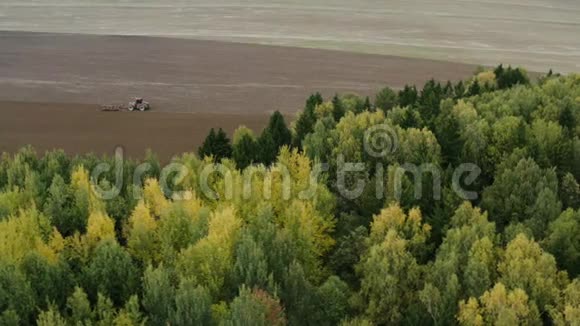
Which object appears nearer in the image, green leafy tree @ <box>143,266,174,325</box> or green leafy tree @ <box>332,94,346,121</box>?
green leafy tree @ <box>143,266,174,325</box>

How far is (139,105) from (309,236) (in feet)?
137

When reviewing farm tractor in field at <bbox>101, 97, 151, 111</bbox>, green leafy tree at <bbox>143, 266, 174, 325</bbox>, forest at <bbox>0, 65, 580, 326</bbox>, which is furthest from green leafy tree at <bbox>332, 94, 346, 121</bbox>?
green leafy tree at <bbox>143, 266, 174, 325</bbox>

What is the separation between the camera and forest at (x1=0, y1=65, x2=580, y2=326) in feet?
121

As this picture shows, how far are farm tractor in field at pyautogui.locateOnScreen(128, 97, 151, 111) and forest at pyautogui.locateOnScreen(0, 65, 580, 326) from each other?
23.4m

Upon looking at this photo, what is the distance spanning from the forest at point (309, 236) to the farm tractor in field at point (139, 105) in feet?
76.9

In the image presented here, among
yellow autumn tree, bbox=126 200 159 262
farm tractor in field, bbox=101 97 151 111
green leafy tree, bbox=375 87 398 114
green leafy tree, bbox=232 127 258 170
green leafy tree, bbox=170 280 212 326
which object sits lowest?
green leafy tree, bbox=170 280 212 326

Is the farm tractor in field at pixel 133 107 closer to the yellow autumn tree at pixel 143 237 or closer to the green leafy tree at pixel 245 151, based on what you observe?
the green leafy tree at pixel 245 151

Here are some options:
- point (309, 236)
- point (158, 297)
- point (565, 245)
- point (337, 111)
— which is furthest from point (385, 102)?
point (158, 297)

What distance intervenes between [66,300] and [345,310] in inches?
585

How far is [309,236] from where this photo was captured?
42.7 metres

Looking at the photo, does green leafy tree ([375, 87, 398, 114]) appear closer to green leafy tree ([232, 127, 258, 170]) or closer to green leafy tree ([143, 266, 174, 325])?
green leafy tree ([232, 127, 258, 170])

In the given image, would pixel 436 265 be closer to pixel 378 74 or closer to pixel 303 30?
pixel 378 74

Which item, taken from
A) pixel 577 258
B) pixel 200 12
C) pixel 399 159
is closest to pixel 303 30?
Answer: pixel 200 12

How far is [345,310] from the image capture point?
1571 inches
